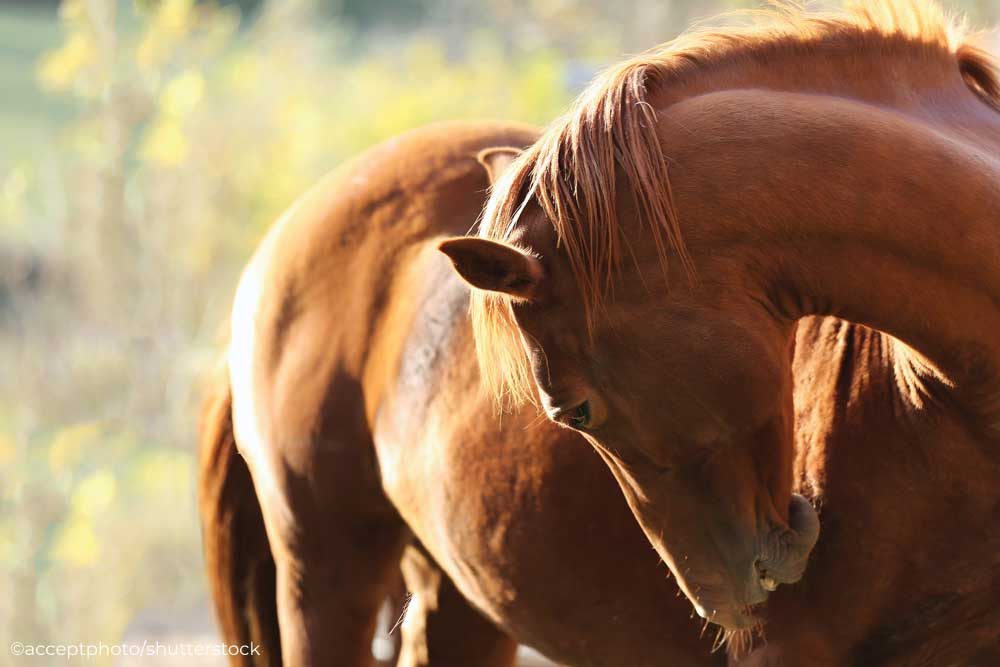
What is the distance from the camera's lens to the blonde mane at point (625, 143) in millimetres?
1494

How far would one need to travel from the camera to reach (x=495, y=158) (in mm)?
2334

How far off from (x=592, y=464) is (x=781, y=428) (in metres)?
0.48

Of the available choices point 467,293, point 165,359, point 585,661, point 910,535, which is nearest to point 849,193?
point 910,535

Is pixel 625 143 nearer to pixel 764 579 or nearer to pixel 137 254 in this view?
pixel 764 579

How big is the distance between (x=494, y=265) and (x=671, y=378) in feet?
0.86

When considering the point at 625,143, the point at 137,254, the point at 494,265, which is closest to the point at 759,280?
the point at 625,143

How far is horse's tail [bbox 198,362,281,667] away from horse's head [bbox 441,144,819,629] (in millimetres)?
1313

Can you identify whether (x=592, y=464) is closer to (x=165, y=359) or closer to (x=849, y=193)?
(x=849, y=193)

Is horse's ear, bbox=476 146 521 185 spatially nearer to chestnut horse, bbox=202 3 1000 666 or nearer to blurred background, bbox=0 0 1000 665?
chestnut horse, bbox=202 3 1000 666

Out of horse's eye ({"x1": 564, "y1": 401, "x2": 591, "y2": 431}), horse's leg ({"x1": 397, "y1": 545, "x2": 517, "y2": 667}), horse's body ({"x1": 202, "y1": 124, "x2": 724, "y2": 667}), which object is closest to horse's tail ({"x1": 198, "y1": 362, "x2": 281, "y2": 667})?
horse's body ({"x1": 202, "y1": 124, "x2": 724, "y2": 667})

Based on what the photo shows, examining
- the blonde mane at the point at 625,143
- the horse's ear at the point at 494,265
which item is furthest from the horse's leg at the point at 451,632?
the horse's ear at the point at 494,265

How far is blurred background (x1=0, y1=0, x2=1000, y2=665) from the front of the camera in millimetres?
7148

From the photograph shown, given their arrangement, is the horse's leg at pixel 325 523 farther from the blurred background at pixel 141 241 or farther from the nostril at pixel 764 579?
the blurred background at pixel 141 241

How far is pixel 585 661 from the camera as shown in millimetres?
2150
